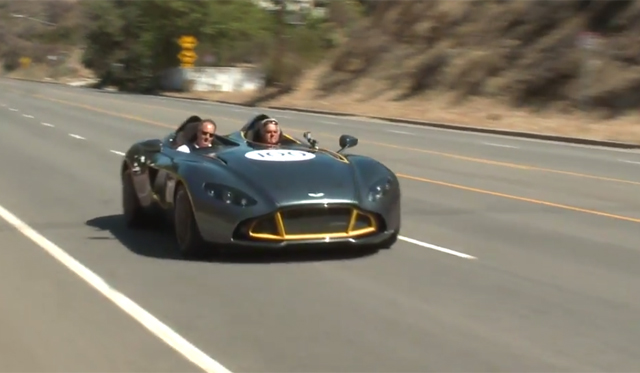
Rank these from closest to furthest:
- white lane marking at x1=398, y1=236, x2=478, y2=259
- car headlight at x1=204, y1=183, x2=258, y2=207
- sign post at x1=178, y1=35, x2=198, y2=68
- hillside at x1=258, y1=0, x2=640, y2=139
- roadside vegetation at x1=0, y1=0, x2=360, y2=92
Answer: car headlight at x1=204, y1=183, x2=258, y2=207 < white lane marking at x1=398, y1=236, x2=478, y2=259 < hillside at x1=258, y1=0, x2=640, y2=139 < roadside vegetation at x1=0, y1=0, x2=360, y2=92 < sign post at x1=178, y1=35, x2=198, y2=68

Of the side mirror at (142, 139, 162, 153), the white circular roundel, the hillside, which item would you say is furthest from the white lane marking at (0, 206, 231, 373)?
the hillside

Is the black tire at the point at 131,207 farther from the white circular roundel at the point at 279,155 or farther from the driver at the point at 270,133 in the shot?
the white circular roundel at the point at 279,155

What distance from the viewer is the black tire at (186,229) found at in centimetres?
992

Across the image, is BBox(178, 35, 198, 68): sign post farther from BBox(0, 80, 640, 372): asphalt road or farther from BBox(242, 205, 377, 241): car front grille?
BBox(242, 205, 377, 241): car front grille

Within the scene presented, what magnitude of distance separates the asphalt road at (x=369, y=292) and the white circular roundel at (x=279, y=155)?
2.92 ft

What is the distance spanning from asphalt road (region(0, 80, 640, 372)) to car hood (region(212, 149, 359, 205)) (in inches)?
24.4

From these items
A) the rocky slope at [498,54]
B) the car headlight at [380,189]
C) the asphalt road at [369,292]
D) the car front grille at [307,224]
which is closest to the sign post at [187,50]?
the rocky slope at [498,54]

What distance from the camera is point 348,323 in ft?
25.0

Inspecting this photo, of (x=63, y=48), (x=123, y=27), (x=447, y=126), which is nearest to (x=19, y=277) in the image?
(x=447, y=126)

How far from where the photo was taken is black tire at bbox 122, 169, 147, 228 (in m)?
11.9

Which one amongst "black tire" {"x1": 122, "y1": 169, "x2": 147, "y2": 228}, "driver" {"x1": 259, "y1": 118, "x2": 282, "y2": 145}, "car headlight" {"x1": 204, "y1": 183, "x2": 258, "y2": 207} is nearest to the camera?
"car headlight" {"x1": 204, "y1": 183, "x2": 258, "y2": 207}

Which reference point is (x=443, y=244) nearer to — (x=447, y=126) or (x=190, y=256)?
(x=190, y=256)

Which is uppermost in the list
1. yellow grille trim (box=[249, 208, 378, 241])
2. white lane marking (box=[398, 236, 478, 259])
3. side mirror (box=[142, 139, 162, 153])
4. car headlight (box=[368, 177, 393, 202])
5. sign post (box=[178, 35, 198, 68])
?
car headlight (box=[368, 177, 393, 202])

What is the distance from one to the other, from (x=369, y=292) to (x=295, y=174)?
Answer: 1633 mm
